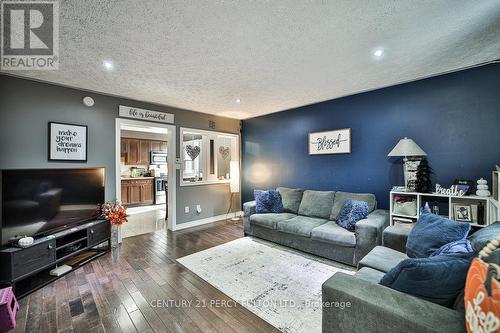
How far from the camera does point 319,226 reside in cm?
316

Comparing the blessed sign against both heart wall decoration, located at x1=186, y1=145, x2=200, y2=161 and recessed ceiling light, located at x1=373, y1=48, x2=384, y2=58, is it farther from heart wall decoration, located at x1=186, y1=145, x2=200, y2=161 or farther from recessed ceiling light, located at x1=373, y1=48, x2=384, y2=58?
recessed ceiling light, located at x1=373, y1=48, x2=384, y2=58

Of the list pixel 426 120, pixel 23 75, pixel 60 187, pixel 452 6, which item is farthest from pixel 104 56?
pixel 426 120

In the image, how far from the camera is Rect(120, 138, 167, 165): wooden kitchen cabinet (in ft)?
22.7

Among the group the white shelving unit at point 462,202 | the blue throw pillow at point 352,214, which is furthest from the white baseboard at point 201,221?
the white shelving unit at point 462,202

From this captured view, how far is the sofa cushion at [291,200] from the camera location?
4035 millimetres

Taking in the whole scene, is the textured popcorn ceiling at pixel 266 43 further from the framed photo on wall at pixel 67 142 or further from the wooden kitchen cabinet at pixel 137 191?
the wooden kitchen cabinet at pixel 137 191

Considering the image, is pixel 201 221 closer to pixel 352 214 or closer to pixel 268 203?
pixel 268 203

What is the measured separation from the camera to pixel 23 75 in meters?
2.74

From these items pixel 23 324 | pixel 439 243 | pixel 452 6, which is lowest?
pixel 23 324

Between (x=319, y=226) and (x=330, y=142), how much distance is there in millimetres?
1655

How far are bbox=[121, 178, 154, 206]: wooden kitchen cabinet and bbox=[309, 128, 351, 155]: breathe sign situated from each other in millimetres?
5609

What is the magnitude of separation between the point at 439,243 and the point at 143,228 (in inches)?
192


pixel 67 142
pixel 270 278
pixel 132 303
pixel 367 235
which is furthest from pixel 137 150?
pixel 367 235

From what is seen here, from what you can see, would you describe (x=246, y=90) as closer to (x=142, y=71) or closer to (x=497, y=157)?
(x=142, y=71)
